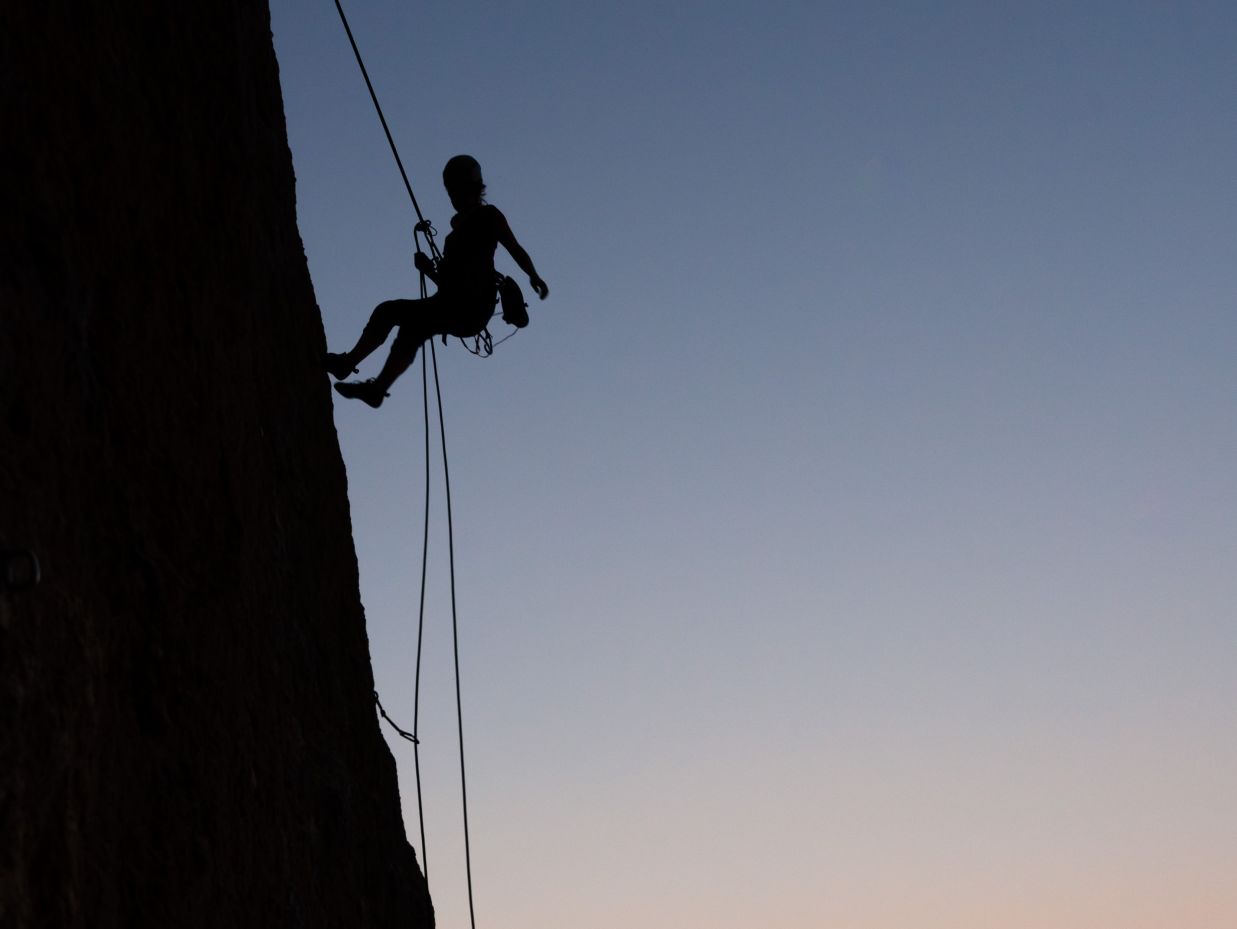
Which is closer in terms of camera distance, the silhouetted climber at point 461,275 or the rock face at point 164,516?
the rock face at point 164,516

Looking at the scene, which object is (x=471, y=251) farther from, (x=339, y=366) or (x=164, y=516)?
(x=164, y=516)

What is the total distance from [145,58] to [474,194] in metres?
2.56

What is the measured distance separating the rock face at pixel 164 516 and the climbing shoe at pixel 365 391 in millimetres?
300

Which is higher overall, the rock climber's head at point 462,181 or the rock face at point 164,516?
the rock climber's head at point 462,181

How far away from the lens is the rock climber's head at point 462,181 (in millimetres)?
7145

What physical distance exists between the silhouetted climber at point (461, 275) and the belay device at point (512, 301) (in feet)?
0.19

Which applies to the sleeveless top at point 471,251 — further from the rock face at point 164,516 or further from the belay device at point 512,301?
the rock face at point 164,516

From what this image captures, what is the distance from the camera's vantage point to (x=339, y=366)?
673 centimetres

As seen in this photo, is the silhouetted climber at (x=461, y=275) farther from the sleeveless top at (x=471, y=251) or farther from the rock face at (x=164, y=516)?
the rock face at (x=164, y=516)

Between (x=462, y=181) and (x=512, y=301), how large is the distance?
635mm

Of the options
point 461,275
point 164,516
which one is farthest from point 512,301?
point 164,516

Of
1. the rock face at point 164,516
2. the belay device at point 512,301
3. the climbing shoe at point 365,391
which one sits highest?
the belay device at point 512,301

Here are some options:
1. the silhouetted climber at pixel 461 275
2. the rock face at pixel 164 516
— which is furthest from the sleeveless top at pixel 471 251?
the rock face at pixel 164 516

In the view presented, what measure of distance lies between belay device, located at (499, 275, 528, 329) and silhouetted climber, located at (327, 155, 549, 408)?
58mm
